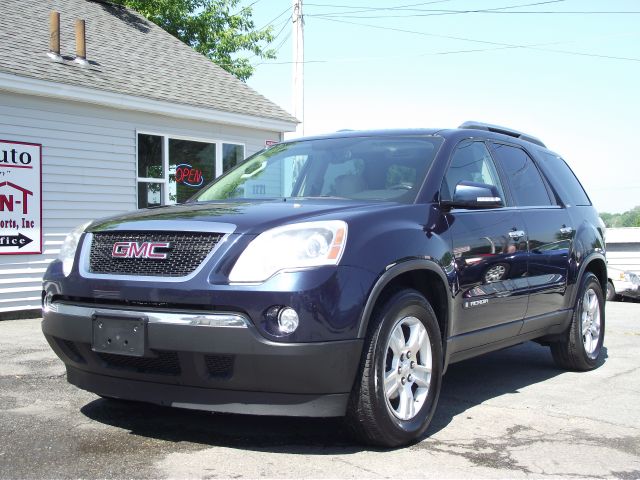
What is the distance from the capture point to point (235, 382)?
362cm

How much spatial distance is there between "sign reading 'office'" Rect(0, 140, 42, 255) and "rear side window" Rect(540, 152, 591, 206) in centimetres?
700

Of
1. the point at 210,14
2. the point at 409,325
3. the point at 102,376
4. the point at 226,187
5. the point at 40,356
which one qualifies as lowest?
the point at 40,356

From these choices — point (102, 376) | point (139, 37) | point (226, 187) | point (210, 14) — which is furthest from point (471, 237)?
point (210, 14)

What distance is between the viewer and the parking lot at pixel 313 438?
3.63 meters

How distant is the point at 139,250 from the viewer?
12.7 feet

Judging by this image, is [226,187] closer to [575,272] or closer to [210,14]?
[575,272]

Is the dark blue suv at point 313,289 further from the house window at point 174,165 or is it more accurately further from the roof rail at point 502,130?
the house window at point 174,165

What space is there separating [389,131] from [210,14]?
696 inches

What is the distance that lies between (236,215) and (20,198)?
7.23 metres

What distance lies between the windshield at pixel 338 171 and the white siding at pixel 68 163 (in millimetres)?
5665

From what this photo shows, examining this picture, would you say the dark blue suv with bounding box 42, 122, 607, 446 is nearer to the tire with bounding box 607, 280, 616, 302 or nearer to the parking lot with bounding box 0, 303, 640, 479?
the parking lot with bounding box 0, 303, 640, 479

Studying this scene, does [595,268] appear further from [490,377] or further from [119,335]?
[119,335]

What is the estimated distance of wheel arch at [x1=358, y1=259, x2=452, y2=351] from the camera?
147 inches

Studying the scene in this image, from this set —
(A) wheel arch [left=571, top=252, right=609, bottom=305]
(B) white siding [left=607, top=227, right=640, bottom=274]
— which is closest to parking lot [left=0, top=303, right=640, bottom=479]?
(A) wheel arch [left=571, top=252, right=609, bottom=305]
